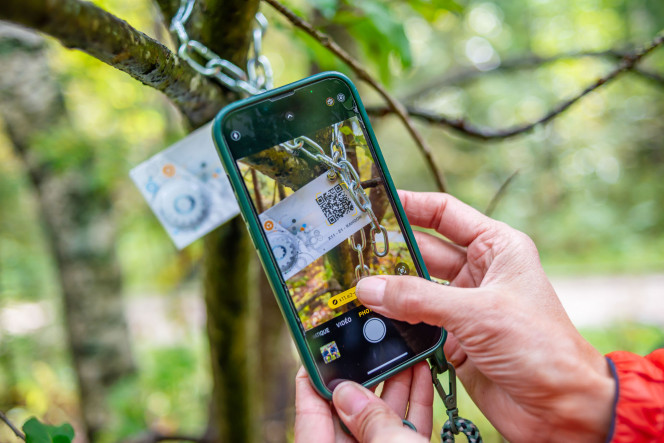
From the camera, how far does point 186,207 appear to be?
2.88 ft

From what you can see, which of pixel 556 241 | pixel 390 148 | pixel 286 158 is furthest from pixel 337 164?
pixel 556 241

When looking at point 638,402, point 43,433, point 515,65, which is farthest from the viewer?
point 515,65

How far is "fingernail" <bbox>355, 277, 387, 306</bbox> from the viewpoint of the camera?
2.61ft

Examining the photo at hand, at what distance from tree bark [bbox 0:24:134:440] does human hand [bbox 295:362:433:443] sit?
1309 mm

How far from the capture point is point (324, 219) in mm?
858

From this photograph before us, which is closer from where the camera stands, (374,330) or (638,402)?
(638,402)

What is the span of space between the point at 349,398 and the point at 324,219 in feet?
1.19

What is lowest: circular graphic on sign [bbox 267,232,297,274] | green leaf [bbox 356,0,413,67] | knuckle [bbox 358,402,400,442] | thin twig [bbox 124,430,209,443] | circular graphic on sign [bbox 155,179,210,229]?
thin twig [bbox 124,430,209,443]

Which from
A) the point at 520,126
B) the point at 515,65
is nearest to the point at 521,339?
the point at 520,126

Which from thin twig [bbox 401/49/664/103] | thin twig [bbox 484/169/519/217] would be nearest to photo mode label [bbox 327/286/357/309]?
thin twig [bbox 484/169/519/217]

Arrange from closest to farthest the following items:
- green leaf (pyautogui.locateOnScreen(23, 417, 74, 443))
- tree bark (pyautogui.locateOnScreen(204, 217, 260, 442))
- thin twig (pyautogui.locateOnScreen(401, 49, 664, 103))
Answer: green leaf (pyautogui.locateOnScreen(23, 417, 74, 443)) → tree bark (pyautogui.locateOnScreen(204, 217, 260, 442)) → thin twig (pyautogui.locateOnScreen(401, 49, 664, 103))

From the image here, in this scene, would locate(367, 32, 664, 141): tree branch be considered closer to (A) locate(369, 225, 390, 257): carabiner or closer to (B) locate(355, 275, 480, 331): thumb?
(A) locate(369, 225, 390, 257): carabiner

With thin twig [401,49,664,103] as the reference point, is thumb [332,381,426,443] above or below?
below

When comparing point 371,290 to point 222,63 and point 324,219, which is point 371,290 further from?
point 222,63
